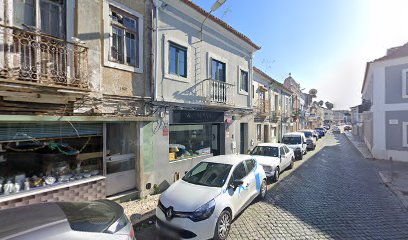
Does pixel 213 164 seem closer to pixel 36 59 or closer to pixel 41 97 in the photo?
pixel 41 97

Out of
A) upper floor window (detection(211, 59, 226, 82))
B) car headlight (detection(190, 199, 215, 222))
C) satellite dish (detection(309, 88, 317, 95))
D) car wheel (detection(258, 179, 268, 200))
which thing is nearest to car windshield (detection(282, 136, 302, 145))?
upper floor window (detection(211, 59, 226, 82))

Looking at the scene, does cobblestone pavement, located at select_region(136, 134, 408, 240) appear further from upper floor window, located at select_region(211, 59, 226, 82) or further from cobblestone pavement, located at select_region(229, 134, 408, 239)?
upper floor window, located at select_region(211, 59, 226, 82)

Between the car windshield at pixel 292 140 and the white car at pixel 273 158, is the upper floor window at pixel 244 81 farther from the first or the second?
the car windshield at pixel 292 140

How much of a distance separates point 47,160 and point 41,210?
3.20 metres

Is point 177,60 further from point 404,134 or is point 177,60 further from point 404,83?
point 404,134

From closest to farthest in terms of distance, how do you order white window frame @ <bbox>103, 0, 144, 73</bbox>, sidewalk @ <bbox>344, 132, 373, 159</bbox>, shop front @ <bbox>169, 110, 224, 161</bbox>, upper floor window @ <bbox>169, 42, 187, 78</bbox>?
1. white window frame @ <bbox>103, 0, 144, 73</bbox>
2. upper floor window @ <bbox>169, 42, 187, 78</bbox>
3. shop front @ <bbox>169, 110, 224, 161</bbox>
4. sidewalk @ <bbox>344, 132, 373, 159</bbox>

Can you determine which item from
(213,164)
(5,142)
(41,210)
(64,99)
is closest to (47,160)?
(5,142)

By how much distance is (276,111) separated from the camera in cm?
2073

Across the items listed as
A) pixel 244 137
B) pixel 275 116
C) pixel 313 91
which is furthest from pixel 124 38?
pixel 313 91

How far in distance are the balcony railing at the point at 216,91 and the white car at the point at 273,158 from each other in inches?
116

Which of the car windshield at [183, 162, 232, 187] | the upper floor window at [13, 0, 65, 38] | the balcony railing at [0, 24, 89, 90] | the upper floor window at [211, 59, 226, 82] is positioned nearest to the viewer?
the balcony railing at [0, 24, 89, 90]

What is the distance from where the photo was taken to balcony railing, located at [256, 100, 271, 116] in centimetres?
1635

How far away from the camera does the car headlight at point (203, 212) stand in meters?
4.36

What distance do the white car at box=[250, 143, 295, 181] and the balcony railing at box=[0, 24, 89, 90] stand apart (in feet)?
23.4
